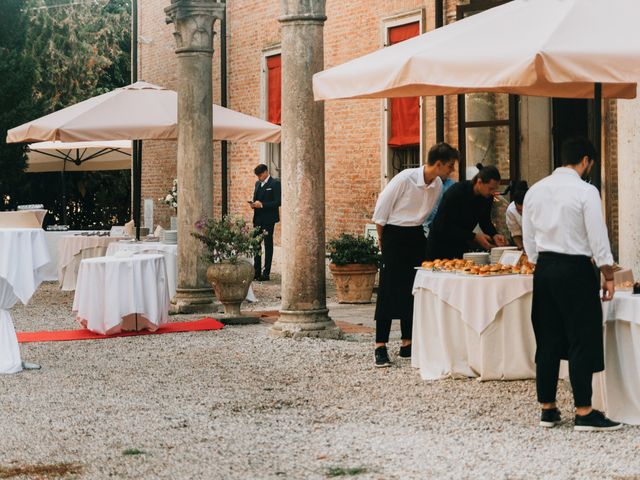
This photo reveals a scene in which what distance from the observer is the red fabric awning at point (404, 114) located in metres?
17.0

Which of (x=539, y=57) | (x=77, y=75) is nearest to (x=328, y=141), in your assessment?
(x=539, y=57)

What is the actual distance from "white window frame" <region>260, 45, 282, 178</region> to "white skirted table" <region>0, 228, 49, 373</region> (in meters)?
10.9

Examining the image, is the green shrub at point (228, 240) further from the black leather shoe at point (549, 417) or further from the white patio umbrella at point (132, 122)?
the black leather shoe at point (549, 417)

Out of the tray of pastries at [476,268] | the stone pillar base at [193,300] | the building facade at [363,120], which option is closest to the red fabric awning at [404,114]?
the building facade at [363,120]

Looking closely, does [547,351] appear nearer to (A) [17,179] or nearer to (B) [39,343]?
(B) [39,343]

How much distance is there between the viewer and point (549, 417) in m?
7.38

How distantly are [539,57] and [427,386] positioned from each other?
2.74 metres

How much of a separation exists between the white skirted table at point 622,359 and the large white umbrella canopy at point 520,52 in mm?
1344

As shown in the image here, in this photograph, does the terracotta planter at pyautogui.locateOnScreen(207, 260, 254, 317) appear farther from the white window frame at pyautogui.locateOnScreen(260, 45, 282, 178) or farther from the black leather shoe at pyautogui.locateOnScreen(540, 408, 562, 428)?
the white window frame at pyautogui.locateOnScreen(260, 45, 282, 178)

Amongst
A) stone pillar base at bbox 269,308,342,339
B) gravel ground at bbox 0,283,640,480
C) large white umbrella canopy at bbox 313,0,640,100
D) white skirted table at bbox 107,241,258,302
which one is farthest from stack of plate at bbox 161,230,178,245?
large white umbrella canopy at bbox 313,0,640,100

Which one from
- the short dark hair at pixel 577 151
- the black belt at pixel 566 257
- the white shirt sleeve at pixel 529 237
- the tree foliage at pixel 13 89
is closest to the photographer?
the black belt at pixel 566 257

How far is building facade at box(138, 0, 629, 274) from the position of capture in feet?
49.3

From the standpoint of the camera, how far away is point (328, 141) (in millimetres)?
18906

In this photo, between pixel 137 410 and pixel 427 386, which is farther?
pixel 427 386
